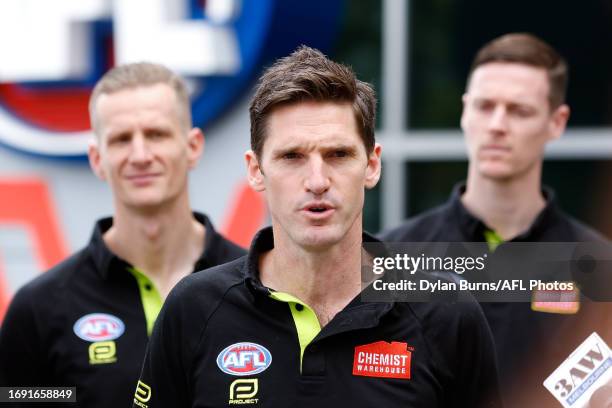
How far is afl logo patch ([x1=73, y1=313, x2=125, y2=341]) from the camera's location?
397 centimetres

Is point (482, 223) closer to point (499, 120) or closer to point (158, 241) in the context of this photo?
point (499, 120)

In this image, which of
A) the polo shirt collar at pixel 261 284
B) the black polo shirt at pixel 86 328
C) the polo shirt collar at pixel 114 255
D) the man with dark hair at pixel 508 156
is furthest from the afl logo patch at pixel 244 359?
the man with dark hair at pixel 508 156

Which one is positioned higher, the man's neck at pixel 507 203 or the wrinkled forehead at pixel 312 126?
the wrinkled forehead at pixel 312 126

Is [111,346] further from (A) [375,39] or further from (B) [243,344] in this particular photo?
(A) [375,39]

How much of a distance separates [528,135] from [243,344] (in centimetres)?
225

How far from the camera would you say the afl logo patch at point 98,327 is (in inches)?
156

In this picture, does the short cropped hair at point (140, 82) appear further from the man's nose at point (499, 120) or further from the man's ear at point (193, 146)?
the man's nose at point (499, 120)

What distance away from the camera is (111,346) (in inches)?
155

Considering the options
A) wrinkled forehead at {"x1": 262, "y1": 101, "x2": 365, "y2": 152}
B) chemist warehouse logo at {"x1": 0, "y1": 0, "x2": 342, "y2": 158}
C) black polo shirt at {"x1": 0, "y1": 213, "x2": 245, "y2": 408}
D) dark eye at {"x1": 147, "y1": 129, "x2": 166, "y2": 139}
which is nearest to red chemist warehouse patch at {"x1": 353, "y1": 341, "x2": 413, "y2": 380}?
wrinkled forehead at {"x1": 262, "y1": 101, "x2": 365, "y2": 152}

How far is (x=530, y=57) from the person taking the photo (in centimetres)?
500

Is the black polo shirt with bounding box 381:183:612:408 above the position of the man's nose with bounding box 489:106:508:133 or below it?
below

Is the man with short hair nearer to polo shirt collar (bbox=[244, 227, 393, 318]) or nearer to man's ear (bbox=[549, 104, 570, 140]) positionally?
polo shirt collar (bbox=[244, 227, 393, 318])

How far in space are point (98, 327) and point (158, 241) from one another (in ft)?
1.47

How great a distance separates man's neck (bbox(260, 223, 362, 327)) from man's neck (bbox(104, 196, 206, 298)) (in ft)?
3.84
